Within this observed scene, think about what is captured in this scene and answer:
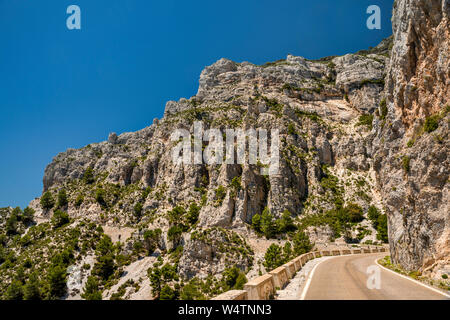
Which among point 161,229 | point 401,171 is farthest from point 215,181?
point 401,171

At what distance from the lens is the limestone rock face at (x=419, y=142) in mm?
15203

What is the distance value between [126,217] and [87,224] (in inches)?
447

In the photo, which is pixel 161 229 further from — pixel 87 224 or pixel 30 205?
pixel 30 205

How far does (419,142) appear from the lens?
18.1m

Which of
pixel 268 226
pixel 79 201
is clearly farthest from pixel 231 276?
pixel 79 201

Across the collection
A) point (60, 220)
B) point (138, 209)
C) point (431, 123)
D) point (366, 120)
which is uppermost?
point (366, 120)

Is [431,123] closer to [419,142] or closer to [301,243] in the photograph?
[419,142]

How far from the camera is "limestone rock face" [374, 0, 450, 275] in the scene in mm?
15203

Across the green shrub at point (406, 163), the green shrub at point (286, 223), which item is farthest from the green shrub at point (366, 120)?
the green shrub at point (406, 163)

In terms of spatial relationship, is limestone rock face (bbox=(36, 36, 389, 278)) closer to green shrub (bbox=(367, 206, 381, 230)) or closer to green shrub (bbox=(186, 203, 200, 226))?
green shrub (bbox=(186, 203, 200, 226))

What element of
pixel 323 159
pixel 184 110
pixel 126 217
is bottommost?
pixel 126 217
